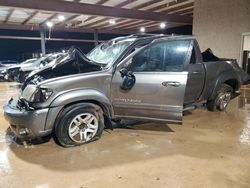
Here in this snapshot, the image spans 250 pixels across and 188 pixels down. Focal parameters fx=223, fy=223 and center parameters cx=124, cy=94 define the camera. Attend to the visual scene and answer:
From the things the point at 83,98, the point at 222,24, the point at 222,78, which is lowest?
the point at 83,98

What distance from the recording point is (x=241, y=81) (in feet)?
16.6

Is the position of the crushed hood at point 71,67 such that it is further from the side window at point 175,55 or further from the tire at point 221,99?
the tire at point 221,99

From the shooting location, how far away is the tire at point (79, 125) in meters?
3.02

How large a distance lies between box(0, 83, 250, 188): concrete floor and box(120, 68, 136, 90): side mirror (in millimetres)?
853

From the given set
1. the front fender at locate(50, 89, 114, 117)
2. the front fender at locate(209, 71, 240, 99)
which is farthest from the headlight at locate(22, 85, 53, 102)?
the front fender at locate(209, 71, 240, 99)

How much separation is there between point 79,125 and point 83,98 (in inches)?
16.1

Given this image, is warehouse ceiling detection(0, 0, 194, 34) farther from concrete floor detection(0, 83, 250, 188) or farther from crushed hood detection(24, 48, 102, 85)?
concrete floor detection(0, 83, 250, 188)

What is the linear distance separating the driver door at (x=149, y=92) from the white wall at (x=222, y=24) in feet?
19.7

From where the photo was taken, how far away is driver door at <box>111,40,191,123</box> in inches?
131

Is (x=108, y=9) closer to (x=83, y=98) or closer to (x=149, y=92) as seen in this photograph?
(x=149, y=92)

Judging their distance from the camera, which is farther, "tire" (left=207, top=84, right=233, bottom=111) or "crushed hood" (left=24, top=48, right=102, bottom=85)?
"tire" (left=207, top=84, right=233, bottom=111)

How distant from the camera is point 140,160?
2812 millimetres

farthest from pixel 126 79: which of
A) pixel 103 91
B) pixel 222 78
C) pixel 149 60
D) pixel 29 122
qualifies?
pixel 222 78

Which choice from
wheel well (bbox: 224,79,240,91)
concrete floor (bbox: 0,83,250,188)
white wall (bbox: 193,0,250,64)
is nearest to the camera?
concrete floor (bbox: 0,83,250,188)
